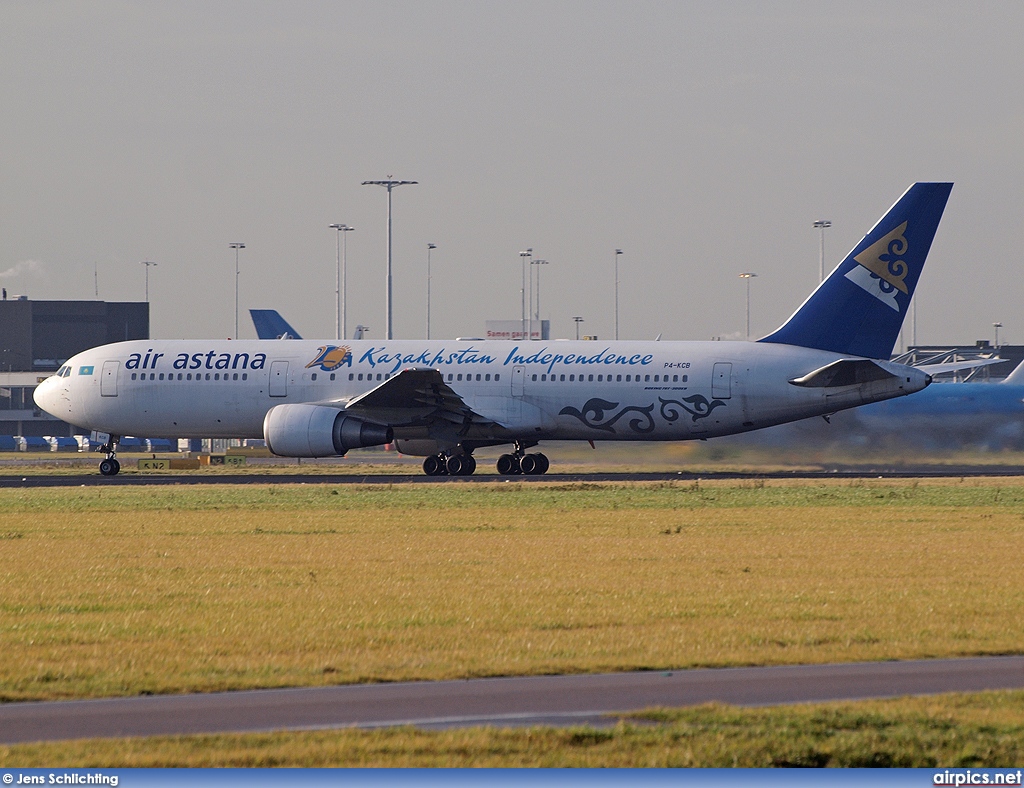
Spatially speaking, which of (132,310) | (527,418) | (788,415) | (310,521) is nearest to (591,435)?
(527,418)

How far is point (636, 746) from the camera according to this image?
10.2m

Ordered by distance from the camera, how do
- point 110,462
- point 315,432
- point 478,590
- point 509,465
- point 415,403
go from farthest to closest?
1. point 110,462
2. point 509,465
3. point 415,403
4. point 315,432
5. point 478,590

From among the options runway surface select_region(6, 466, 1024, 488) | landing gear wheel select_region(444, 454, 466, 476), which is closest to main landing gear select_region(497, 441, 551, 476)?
runway surface select_region(6, 466, 1024, 488)

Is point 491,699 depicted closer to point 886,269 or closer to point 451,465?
point 886,269

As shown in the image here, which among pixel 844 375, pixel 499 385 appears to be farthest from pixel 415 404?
pixel 844 375

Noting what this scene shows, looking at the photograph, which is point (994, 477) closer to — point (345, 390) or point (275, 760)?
point (345, 390)

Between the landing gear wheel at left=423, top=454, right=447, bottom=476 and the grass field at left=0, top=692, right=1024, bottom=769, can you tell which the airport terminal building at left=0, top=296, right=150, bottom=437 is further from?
the grass field at left=0, top=692, right=1024, bottom=769

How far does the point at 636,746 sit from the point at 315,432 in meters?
35.9

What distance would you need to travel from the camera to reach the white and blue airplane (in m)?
44.7

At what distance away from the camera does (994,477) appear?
4662cm

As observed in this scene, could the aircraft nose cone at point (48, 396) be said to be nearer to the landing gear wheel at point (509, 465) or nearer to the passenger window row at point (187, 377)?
the passenger window row at point (187, 377)

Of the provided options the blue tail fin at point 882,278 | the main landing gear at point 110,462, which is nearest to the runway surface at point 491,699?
the blue tail fin at point 882,278

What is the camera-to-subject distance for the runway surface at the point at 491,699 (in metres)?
11.1

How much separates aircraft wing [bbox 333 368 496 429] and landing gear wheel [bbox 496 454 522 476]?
2.81m
